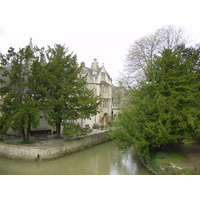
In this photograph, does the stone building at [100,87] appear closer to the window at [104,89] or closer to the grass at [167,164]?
the window at [104,89]

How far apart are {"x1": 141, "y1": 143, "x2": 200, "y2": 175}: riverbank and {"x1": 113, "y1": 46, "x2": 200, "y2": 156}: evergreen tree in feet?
2.75

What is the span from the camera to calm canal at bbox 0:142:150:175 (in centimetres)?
1138

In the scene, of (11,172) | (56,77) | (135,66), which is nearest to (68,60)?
(56,77)

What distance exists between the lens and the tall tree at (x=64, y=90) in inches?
638

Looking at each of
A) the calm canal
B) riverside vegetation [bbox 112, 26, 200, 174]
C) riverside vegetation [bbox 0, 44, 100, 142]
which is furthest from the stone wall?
riverside vegetation [bbox 112, 26, 200, 174]

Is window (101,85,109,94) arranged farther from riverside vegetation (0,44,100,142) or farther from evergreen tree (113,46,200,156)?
evergreen tree (113,46,200,156)

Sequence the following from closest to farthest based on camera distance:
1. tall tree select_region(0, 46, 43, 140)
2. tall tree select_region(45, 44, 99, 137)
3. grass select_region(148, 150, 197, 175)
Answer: grass select_region(148, 150, 197, 175) → tall tree select_region(0, 46, 43, 140) → tall tree select_region(45, 44, 99, 137)

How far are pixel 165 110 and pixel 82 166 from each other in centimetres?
708

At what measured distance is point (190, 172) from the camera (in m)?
7.91

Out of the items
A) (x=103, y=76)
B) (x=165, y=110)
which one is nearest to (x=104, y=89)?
(x=103, y=76)

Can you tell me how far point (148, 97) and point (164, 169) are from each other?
439cm

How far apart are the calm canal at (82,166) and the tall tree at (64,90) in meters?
3.36

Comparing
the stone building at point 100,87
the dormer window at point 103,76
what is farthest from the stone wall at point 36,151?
the dormer window at point 103,76

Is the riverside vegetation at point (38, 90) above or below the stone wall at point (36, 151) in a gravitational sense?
above
